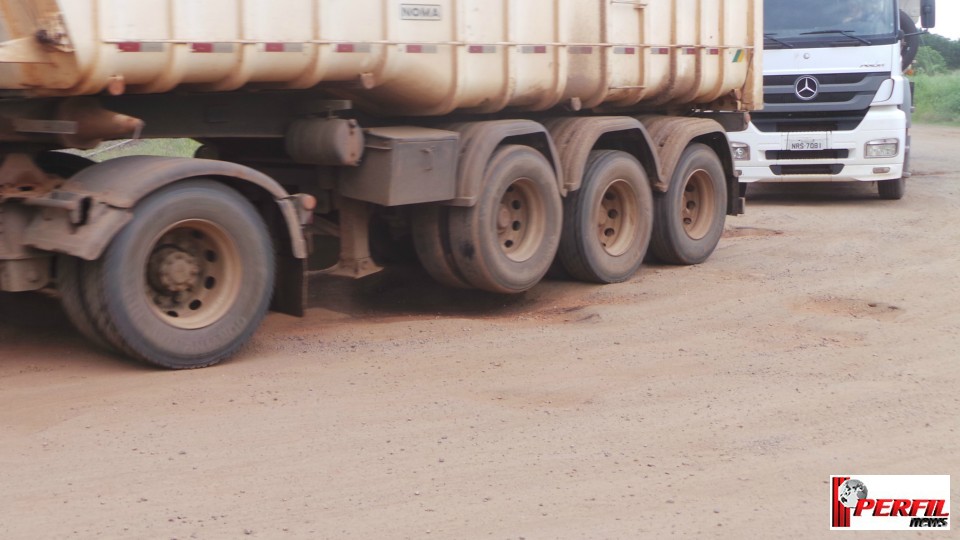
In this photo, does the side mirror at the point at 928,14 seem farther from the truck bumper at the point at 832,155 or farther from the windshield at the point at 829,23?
the truck bumper at the point at 832,155

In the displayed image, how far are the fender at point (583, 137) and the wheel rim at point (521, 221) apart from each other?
36cm

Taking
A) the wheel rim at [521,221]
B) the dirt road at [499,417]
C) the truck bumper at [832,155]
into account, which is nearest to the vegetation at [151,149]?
the dirt road at [499,417]

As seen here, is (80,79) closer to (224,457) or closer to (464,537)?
(224,457)

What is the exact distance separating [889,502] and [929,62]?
4096cm

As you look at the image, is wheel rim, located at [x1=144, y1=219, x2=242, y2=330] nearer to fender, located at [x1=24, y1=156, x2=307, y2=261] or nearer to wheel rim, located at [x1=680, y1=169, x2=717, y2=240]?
fender, located at [x1=24, y1=156, x2=307, y2=261]

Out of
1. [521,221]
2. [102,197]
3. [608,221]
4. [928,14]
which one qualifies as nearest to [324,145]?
[102,197]

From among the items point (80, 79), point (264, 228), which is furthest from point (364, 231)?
point (80, 79)

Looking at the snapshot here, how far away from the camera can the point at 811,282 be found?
934 centimetres

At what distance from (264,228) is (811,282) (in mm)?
4317

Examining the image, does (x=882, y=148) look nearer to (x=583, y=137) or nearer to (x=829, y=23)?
(x=829, y=23)

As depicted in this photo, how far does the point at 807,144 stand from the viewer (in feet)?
47.4

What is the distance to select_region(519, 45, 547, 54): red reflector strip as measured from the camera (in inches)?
329

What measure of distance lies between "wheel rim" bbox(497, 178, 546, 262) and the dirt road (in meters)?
0.43

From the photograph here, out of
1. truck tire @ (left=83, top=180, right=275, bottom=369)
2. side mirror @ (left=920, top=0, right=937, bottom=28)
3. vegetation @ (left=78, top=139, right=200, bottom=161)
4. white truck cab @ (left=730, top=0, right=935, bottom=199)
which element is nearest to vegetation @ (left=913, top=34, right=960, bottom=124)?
side mirror @ (left=920, top=0, right=937, bottom=28)
